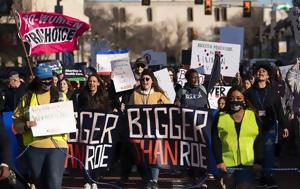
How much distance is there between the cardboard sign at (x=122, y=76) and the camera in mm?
12586

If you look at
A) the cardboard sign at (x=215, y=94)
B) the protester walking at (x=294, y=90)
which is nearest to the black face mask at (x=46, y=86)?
the protester walking at (x=294, y=90)

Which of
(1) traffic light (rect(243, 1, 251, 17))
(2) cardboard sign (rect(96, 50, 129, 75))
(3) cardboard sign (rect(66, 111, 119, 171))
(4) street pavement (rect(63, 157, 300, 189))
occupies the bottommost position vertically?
(4) street pavement (rect(63, 157, 300, 189))

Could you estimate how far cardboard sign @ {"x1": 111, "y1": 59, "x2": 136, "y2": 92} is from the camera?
12586 millimetres

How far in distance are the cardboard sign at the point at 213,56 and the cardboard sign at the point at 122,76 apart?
1.80 meters

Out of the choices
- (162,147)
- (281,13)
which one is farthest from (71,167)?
(281,13)

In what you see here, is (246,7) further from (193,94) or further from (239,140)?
(239,140)

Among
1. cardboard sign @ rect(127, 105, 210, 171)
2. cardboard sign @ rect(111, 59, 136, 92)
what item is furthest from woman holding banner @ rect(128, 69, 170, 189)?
cardboard sign @ rect(111, 59, 136, 92)

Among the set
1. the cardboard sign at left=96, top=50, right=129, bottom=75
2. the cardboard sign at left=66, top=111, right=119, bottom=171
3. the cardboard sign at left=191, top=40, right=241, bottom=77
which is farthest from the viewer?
the cardboard sign at left=96, top=50, right=129, bottom=75

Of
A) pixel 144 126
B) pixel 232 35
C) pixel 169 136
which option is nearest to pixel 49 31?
pixel 144 126

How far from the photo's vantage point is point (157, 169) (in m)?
9.46

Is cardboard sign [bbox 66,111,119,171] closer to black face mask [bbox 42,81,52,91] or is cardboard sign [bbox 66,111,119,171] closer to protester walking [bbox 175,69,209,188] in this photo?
protester walking [bbox 175,69,209,188]

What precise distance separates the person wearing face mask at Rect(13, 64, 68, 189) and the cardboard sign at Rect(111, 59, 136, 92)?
4516 mm

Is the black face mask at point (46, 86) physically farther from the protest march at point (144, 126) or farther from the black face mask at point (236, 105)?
the black face mask at point (236, 105)

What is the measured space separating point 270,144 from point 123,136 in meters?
1.78
